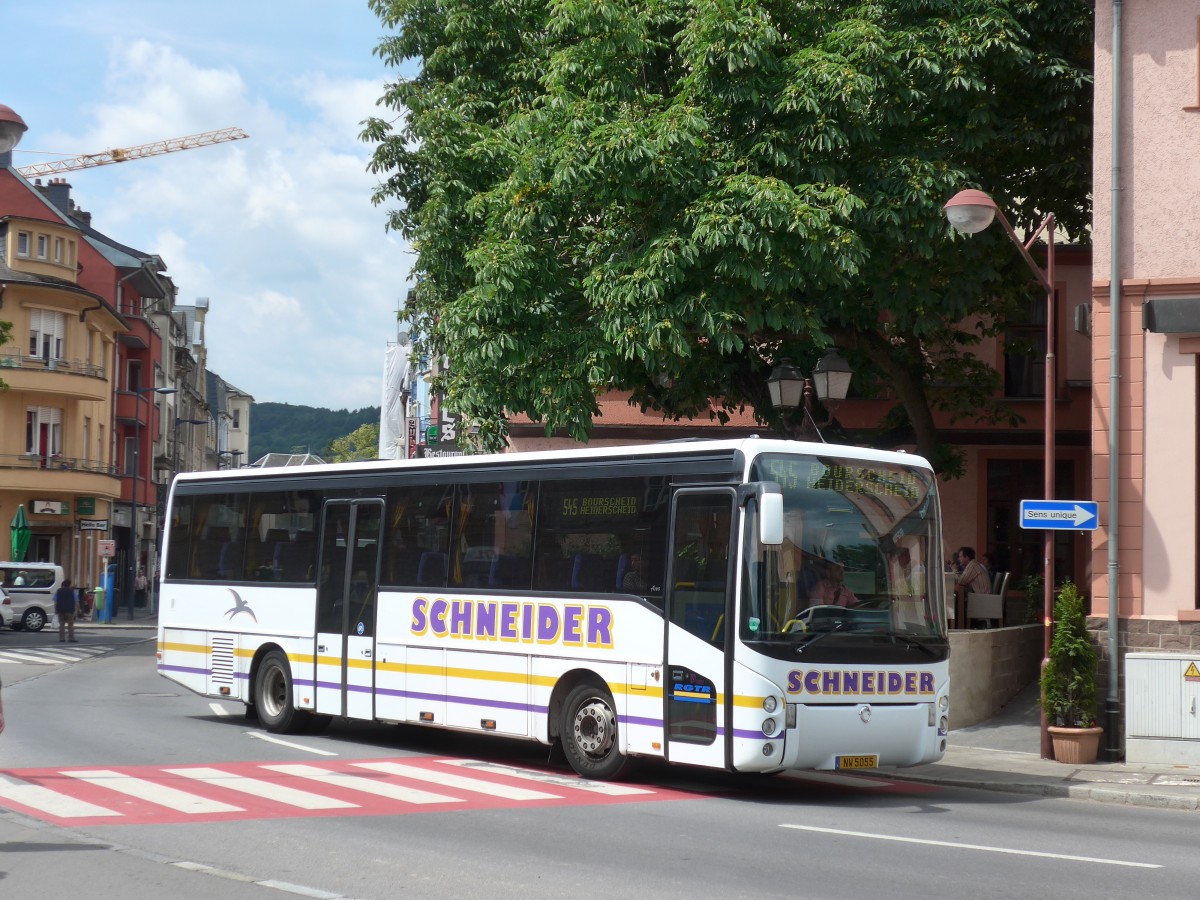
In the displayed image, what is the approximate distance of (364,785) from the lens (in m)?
13.2

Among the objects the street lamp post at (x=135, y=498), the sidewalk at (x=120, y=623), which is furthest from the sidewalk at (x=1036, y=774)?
the street lamp post at (x=135, y=498)

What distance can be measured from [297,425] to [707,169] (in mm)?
173982

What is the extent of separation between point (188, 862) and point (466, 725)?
6.33 metres

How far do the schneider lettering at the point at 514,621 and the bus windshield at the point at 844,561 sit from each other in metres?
1.90

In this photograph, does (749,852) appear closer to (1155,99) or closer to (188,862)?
(188,862)

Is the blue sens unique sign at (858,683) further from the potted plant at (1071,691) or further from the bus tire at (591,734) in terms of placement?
the potted plant at (1071,691)

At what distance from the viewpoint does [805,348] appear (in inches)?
974

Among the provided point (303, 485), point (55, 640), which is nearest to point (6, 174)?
point (55, 640)

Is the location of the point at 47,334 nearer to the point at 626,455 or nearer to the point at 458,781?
the point at 626,455

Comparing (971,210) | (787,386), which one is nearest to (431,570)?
(787,386)

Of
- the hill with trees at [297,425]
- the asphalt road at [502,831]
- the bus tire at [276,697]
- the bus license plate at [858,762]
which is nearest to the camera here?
the asphalt road at [502,831]

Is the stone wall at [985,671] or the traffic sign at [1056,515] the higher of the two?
the traffic sign at [1056,515]

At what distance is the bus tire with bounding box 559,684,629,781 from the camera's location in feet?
45.3

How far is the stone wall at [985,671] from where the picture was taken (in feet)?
61.8
